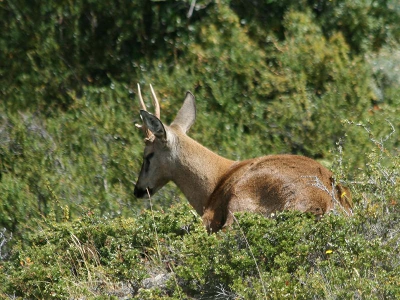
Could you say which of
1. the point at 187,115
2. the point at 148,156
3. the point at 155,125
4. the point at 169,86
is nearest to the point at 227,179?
the point at 155,125

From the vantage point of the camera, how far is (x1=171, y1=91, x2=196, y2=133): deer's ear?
1165cm

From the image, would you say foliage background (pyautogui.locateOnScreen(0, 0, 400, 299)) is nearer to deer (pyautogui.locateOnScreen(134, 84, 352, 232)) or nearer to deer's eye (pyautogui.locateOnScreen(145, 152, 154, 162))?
deer's eye (pyautogui.locateOnScreen(145, 152, 154, 162))

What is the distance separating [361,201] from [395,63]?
6174 millimetres

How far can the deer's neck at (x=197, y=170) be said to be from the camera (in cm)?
1079

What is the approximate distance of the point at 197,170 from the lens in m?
10.8

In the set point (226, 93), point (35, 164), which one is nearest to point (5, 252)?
point (35, 164)

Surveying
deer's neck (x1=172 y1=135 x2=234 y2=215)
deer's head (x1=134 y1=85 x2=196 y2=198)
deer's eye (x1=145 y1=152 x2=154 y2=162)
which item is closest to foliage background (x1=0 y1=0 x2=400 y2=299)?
deer's head (x1=134 y1=85 x2=196 y2=198)

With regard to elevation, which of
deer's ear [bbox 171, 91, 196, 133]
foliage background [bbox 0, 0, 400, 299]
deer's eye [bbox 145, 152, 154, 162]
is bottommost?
foliage background [bbox 0, 0, 400, 299]

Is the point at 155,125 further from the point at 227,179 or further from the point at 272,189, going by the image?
the point at 272,189

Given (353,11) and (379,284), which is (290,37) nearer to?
(353,11)

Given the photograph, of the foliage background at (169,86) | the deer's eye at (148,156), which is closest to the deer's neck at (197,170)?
the deer's eye at (148,156)

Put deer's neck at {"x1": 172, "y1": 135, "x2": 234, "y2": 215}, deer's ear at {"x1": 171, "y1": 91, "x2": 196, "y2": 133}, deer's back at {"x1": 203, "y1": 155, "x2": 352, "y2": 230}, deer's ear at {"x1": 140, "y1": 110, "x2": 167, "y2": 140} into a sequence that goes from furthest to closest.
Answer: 1. deer's ear at {"x1": 171, "y1": 91, "x2": 196, "y2": 133}
2. deer's neck at {"x1": 172, "y1": 135, "x2": 234, "y2": 215}
3. deer's ear at {"x1": 140, "y1": 110, "x2": 167, "y2": 140}
4. deer's back at {"x1": 203, "y1": 155, "x2": 352, "y2": 230}

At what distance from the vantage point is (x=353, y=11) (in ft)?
48.4

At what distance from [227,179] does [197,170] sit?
48 cm
